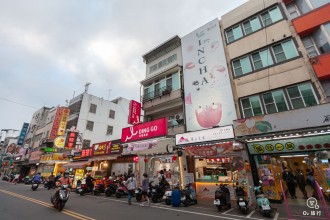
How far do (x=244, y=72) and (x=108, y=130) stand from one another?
2801cm

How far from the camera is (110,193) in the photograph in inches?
579

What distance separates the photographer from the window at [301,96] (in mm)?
11351

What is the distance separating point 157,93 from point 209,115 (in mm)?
7279

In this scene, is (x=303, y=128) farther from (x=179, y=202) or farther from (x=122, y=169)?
(x=122, y=169)

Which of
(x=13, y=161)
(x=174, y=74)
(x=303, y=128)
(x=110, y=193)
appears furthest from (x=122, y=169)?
(x=13, y=161)

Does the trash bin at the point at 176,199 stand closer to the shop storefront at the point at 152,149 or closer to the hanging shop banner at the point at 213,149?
the hanging shop banner at the point at 213,149

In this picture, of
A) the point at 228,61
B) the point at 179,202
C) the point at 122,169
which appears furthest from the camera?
the point at 122,169

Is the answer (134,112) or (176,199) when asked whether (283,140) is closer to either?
(176,199)

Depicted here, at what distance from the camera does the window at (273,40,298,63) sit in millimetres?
12766

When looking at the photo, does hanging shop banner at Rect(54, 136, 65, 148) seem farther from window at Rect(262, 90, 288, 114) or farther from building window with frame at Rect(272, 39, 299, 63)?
building window with frame at Rect(272, 39, 299, 63)

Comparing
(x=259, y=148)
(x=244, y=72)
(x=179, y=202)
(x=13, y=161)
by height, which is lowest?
(x=179, y=202)

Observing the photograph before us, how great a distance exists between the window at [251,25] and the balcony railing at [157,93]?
8.82 metres

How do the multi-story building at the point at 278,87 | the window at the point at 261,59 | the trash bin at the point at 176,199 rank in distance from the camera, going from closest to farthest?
1. the multi-story building at the point at 278,87
2. the trash bin at the point at 176,199
3. the window at the point at 261,59

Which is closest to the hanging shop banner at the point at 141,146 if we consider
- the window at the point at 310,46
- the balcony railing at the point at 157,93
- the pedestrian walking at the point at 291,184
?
the balcony railing at the point at 157,93
